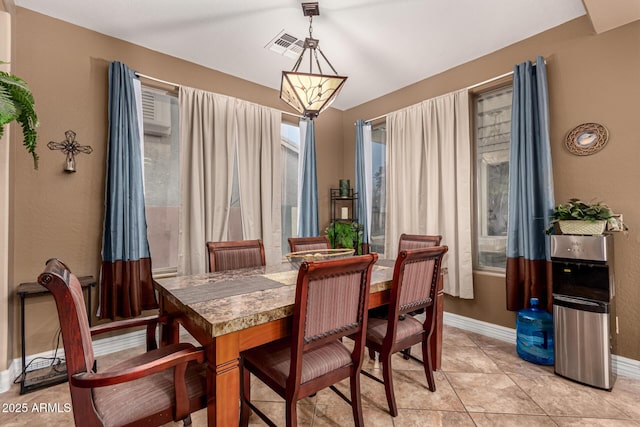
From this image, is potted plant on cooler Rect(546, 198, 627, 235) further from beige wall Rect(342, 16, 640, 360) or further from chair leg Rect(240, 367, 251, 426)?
chair leg Rect(240, 367, 251, 426)

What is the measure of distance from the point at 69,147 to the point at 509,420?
387 centimetres

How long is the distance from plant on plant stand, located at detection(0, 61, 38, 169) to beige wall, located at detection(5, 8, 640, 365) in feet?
2.48

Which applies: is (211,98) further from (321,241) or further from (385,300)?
(385,300)

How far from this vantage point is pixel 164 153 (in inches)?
124

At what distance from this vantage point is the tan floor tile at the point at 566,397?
1837 mm

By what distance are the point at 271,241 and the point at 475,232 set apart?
239 cm

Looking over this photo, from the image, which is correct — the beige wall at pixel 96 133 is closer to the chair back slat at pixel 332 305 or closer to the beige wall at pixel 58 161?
the beige wall at pixel 58 161

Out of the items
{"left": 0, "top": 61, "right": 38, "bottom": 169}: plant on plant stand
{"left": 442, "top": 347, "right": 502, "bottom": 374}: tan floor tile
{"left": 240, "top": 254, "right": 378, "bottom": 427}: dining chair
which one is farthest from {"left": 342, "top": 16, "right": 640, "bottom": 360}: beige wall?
{"left": 0, "top": 61, "right": 38, "bottom": 169}: plant on plant stand

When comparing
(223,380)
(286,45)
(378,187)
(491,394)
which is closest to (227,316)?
(223,380)

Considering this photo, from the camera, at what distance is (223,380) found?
3.95 feet

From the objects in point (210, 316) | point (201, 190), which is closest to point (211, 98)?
point (201, 190)

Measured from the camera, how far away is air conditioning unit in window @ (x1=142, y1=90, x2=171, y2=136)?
3.04m

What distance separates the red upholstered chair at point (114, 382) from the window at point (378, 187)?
3258 millimetres

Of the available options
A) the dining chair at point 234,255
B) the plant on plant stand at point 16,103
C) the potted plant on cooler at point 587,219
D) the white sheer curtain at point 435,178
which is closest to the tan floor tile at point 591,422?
the potted plant on cooler at point 587,219
